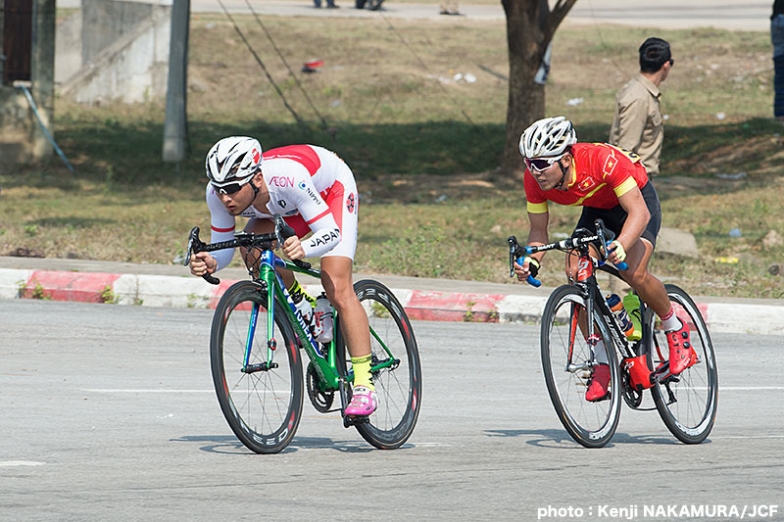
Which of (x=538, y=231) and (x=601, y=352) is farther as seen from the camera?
(x=538, y=231)

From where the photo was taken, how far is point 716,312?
12.5 meters

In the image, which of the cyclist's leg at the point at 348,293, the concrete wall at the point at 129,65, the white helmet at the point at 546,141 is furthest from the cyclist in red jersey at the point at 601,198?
the concrete wall at the point at 129,65

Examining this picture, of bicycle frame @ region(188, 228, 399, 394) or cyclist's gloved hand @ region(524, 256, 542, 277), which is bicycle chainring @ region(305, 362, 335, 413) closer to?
bicycle frame @ region(188, 228, 399, 394)

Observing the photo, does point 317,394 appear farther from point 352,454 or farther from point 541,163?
point 541,163

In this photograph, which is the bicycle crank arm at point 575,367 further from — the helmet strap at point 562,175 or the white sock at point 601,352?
the helmet strap at point 562,175

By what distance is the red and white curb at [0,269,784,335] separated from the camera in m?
12.4

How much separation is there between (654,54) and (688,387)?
370cm

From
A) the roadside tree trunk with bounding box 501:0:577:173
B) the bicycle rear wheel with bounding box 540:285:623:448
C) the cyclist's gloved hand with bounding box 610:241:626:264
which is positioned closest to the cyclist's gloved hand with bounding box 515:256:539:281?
the bicycle rear wheel with bounding box 540:285:623:448

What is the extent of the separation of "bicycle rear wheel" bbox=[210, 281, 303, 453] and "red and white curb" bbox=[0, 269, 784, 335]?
19.2 feet

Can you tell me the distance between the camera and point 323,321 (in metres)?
7.12

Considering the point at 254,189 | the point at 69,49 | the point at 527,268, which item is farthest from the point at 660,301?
the point at 69,49

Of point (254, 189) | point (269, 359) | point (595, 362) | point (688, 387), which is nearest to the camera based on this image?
point (254, 189)

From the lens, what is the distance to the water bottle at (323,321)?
709 cm

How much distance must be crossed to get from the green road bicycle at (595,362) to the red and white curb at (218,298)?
15.6 ft
